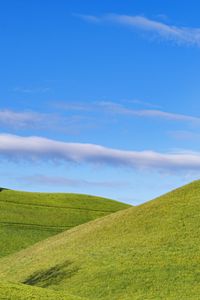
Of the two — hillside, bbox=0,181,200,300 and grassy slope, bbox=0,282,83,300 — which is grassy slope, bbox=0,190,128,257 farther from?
grassy slope, bbox=0,282,83,300

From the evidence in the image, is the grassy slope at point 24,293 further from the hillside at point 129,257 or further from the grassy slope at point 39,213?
the grassy slope at point 39,213

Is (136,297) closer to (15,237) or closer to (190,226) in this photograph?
(190,226)

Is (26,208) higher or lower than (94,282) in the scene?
higher

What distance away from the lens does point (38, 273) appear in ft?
133

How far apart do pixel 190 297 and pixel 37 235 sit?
37.7 metres

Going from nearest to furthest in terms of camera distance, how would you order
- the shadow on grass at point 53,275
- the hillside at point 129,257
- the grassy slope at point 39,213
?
the hillside at point 129,257, the shadow on grass at point 53,275, the grassy slope at point 39,213

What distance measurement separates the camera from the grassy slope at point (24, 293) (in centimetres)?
2541

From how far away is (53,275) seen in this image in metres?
38.6

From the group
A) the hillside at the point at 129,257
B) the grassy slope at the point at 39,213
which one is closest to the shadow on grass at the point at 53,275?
the hillside at the point at 129,257

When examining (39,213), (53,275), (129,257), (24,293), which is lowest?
(24,293)

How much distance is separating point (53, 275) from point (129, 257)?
5221mm

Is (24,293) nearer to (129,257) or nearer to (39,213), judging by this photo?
(129,257)

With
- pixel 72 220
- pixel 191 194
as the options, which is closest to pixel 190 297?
pixel 191 194

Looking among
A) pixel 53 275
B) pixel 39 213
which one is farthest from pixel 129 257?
pixel 39 213
